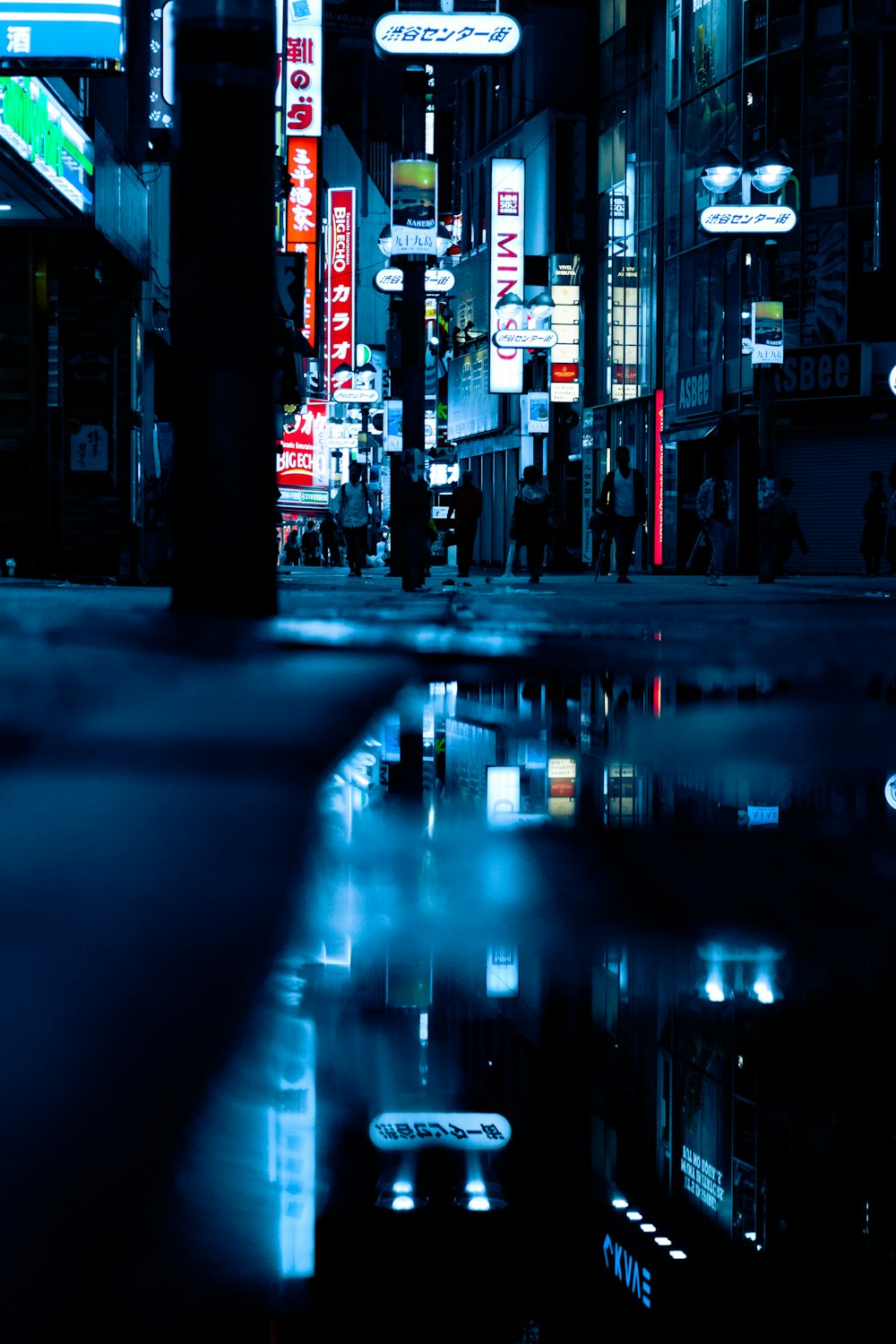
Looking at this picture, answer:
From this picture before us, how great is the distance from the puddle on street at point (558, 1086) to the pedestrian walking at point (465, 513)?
2619cm

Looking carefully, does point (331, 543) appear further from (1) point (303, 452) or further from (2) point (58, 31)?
(2) point (58, 31)

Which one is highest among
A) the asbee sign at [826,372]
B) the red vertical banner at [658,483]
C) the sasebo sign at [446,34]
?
the sasebo sign at [446,34]

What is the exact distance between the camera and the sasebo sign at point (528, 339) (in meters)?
36.9

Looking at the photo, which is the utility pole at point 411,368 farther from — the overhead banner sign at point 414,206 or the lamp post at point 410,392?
the overhead banner sign at point 414,206

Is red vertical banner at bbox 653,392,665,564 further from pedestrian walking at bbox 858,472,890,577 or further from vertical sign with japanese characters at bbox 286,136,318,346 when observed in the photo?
pedestrian walking at bbox 858,472,890,577

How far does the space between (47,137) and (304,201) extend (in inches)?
779

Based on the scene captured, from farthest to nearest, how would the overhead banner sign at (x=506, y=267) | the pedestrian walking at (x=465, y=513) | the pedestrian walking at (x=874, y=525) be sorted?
1. the overhead banner sign at (x=506, y=267)
2. the pedestrian walking at (x=874, y=525)
3. the pedestrian walking at (x=465, y=513)

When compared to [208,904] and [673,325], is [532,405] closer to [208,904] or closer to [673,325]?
[673,325]

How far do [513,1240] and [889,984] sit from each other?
2.09 feet

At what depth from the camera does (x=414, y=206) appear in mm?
20391

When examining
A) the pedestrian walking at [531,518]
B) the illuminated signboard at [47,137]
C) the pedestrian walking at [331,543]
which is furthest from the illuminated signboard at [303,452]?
the illuminated signboard at [47,137]

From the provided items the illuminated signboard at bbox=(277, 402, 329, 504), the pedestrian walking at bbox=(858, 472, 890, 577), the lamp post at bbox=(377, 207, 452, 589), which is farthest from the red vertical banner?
the lamp post at bbox=(377, 207, 452, 589)

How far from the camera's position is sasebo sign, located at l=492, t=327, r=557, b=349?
121 feet

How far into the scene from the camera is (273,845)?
2.28 meters
